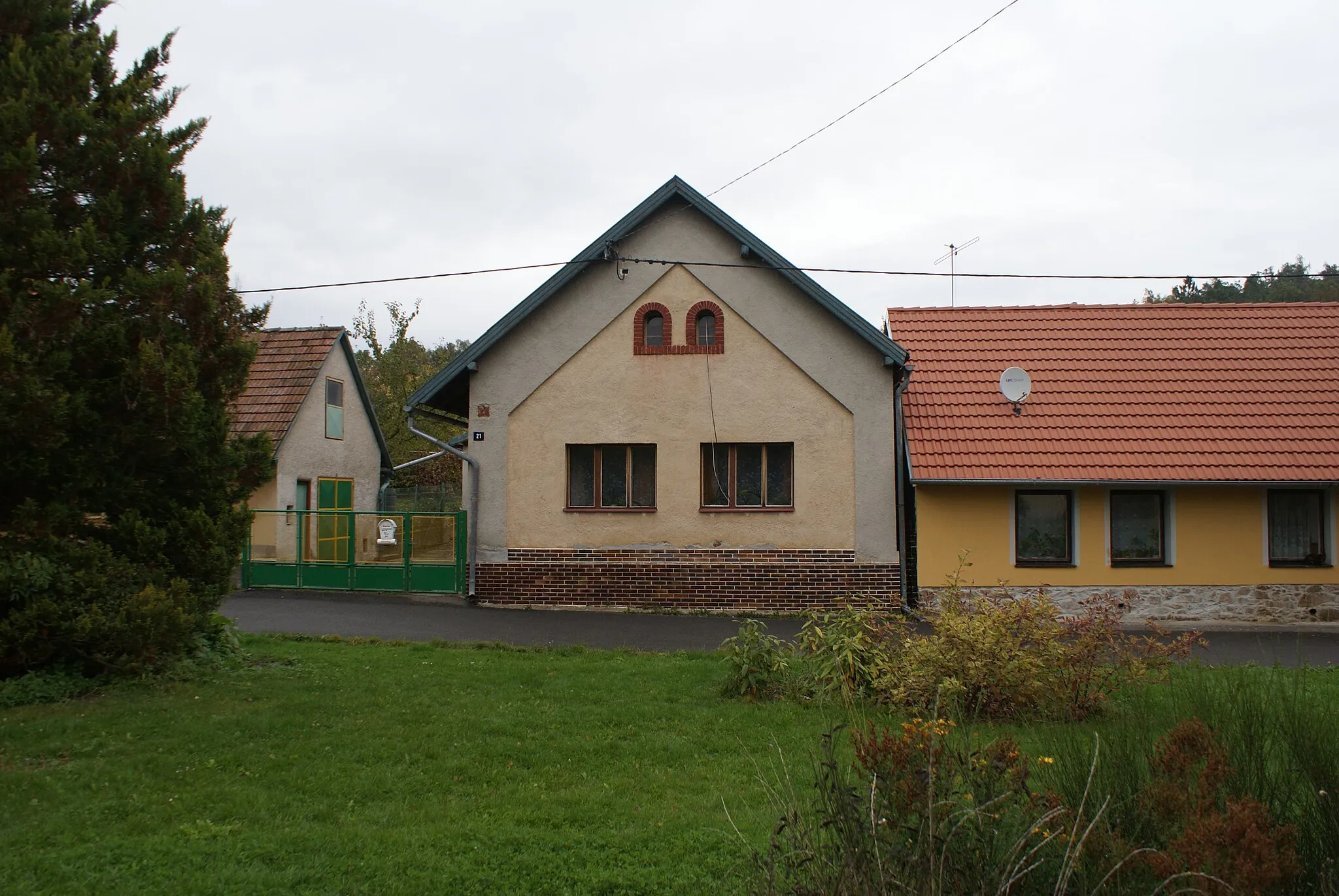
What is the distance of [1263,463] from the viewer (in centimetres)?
1574

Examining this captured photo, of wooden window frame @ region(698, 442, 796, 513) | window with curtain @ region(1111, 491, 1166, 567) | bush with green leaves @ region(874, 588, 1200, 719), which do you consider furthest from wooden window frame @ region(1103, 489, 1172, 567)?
bush with green leaves @ region(874, 588, 1200, 719)

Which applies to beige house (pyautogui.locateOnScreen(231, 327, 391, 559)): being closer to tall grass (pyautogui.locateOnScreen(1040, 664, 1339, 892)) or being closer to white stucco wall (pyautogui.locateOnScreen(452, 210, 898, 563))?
white stucco wall (pyautogui.locateOnScreen(452, 210, 898, 563))

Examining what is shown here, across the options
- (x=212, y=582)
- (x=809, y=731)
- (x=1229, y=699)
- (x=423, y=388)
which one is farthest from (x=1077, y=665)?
(x=423, y=388)

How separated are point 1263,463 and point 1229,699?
544 inches

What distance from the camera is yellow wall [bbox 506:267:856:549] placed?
1662 centimetres

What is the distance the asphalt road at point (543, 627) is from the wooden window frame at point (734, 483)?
5.88 feet

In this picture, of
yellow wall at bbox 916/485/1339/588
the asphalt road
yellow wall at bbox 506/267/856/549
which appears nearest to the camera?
the asphalt road

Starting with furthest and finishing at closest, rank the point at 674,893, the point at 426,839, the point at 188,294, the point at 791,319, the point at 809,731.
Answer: the point at 791,319 < the point at 188,294 < the point at 809,731 < the point at 426,839 < the point at 674,893

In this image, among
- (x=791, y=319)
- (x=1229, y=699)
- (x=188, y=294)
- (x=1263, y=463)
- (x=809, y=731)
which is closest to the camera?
(x=1229, y=699)

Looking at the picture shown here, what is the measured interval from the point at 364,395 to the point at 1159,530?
1952cm

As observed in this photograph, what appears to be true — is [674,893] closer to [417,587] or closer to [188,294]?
[188,294]

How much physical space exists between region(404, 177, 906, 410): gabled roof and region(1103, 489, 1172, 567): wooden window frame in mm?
4009

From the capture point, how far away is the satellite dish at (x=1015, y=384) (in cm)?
1659

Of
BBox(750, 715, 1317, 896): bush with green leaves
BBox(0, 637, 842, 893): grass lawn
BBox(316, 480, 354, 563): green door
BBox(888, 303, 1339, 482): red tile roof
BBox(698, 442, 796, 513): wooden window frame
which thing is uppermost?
A: BBox(888, 303, 1339, 482): red tile roof
